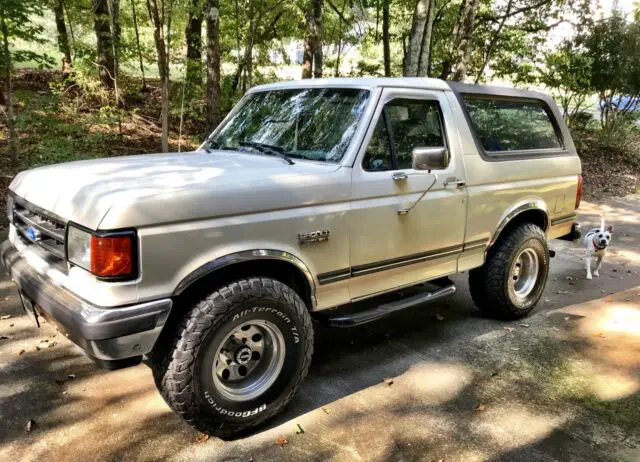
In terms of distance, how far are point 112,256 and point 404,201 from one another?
2021mm

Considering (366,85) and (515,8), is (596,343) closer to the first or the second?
(366,85)

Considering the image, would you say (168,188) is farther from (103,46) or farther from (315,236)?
(103,46)

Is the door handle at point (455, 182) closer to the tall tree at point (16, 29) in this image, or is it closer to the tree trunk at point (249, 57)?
the tall tree at point (16, 29)

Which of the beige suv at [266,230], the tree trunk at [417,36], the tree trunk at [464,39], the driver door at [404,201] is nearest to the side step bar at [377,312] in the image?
the beige suv at [266,230]

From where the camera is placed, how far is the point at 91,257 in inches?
99.7

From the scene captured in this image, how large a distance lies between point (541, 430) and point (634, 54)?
45.8 feet

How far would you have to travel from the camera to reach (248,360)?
3.10m

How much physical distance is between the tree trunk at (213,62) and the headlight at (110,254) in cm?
724

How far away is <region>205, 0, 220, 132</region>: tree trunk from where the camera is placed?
877 cm

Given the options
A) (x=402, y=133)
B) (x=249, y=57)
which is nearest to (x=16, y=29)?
(x=249, y=57)

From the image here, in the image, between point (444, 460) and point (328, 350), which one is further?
point (328, 350)

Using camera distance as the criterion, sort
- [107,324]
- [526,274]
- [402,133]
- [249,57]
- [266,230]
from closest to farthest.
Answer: [107,324] < [266,230] < [402,133] < [526,274] < [249,57]

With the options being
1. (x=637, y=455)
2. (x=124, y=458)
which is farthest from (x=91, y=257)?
(x=637, y=455)

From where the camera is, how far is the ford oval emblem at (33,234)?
309cm
